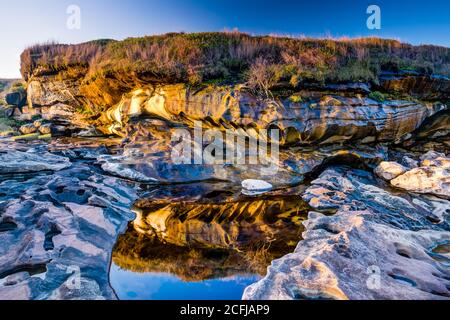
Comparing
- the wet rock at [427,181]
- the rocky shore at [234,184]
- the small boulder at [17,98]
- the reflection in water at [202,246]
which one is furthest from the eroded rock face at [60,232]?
the small boulder at [17,98]

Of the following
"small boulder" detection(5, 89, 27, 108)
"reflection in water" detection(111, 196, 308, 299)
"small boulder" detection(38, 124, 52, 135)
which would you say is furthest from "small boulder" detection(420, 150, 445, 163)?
"small boulder" detection(5, 89, 27, 108)

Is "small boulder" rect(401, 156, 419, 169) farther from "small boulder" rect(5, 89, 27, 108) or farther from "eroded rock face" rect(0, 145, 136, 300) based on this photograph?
"small boulder" rect(5, 89, 27, 108)

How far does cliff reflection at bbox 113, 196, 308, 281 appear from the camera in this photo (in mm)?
5801

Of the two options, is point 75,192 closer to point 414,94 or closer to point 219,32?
point 219,32

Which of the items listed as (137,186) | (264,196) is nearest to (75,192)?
(137,186)

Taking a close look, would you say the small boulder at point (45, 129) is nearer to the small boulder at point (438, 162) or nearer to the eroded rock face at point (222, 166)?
the eroded rock face at point (222, 166)

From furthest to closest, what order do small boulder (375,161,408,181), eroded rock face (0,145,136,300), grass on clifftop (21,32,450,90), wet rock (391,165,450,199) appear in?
grass on clifftop (21,32,450,90), small boulder (375,161,408,181), wet rock (391,165,450,199), eroded rock face (0,145,136,300)

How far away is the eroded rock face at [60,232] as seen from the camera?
468cm

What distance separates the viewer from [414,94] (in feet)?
46.9

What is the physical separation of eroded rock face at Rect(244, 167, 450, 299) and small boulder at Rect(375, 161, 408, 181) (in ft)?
9.46

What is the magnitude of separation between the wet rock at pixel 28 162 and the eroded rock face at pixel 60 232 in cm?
56

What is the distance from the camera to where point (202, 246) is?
673 cm

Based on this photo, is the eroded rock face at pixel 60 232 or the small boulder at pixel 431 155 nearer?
the eroded rock face at pixel 60 232

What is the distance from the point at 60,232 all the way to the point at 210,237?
11.4ft
